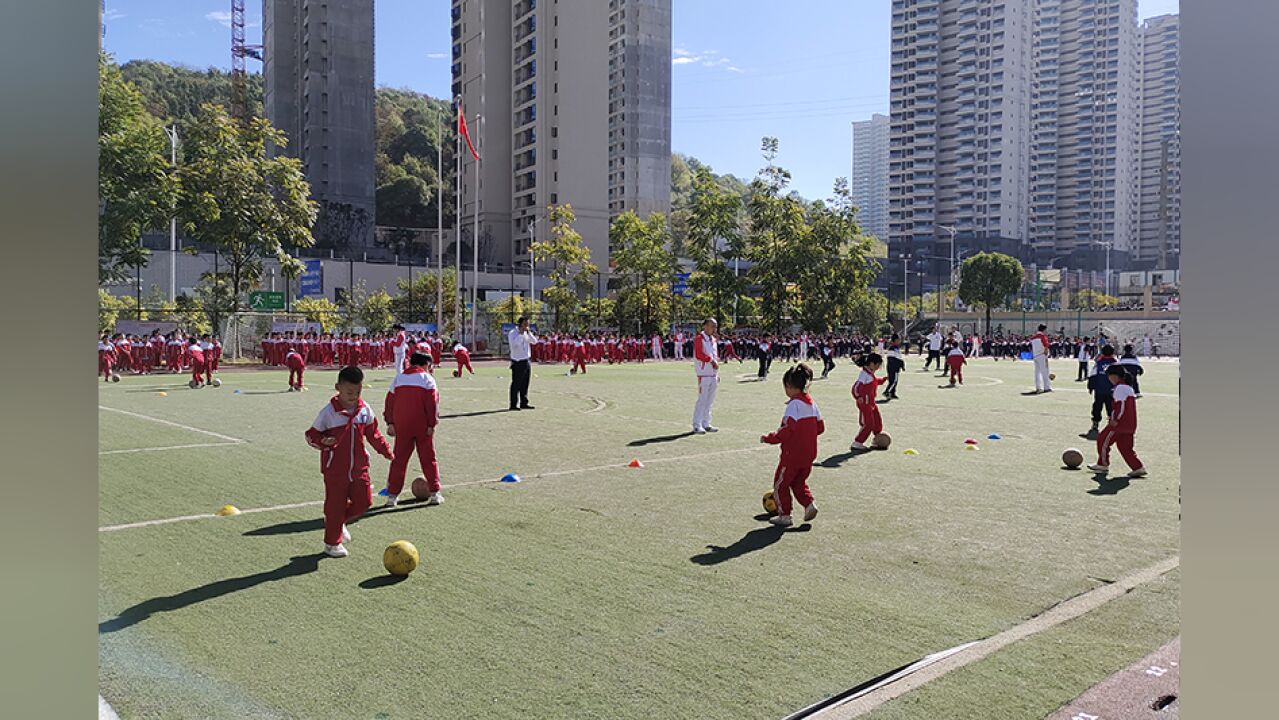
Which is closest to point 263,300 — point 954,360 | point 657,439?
point 954,360

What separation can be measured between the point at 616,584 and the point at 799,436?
2425 millimetres

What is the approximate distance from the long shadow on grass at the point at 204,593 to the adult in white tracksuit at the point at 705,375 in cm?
854

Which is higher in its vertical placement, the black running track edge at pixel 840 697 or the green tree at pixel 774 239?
the green tree at pixel 774 239

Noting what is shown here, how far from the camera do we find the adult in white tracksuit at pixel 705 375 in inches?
572

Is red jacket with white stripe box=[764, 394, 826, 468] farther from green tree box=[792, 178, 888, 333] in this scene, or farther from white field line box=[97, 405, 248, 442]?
green tree box=[792, 178, 888, 333]

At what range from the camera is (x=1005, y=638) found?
5004mm

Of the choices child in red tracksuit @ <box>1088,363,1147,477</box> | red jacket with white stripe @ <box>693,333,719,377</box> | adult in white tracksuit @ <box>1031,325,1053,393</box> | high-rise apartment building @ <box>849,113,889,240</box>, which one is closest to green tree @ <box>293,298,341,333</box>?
adult in white tracksuit @ <box>1031,325,1053,393</box>

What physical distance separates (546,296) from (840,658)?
4814 cm

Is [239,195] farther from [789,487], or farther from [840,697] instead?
[840,697]

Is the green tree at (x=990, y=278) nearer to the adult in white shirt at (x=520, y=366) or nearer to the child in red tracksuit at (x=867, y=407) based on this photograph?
the adult in white shirt at (x=520, y=366)

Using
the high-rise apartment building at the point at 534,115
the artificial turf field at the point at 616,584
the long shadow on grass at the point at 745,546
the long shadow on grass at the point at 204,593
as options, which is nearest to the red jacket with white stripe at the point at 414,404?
the artificial turf field at the point at 616,584

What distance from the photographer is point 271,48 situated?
83.9 metres
